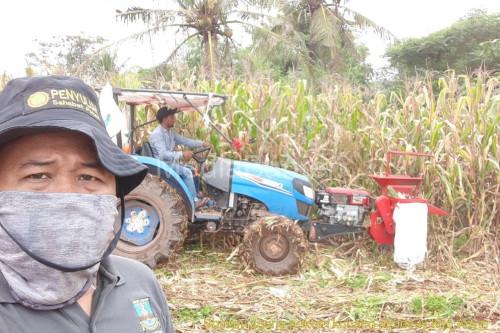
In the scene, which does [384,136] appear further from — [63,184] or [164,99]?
[63,184]

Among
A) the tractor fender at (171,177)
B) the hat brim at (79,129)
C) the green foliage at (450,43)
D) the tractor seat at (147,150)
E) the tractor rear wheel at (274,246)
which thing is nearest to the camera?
the hat brim at (79,129)

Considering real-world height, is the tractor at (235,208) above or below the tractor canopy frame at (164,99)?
below

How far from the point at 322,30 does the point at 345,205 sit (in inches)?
499

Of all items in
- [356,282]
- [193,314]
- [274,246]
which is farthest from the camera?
[274,246]

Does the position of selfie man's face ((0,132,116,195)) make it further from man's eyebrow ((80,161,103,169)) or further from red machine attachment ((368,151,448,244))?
red machine attachment ((368,151,448,244))

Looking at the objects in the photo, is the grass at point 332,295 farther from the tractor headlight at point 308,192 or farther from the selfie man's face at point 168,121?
the selfie man's face at point 168,121

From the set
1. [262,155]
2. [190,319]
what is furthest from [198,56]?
[190,319]

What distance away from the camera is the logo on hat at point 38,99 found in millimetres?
1048

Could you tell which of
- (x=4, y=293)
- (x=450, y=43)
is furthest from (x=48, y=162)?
(x=450, y=43)

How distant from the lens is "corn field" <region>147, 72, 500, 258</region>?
5735 millimetres

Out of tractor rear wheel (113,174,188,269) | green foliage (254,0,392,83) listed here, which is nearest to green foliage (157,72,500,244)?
tractor rear wheel (113,174,188,269)

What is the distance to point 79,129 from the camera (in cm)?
105

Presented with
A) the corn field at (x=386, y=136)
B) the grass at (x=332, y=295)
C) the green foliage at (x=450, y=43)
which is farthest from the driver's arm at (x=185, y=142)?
the green foliage at (x=450, y=43)

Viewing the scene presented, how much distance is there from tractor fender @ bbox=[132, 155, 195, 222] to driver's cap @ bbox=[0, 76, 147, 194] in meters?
4.13
